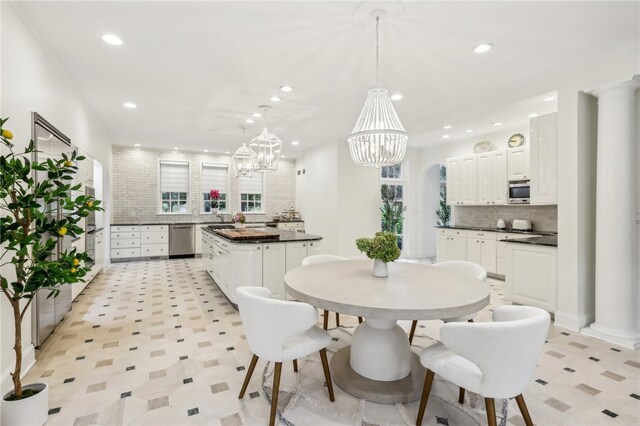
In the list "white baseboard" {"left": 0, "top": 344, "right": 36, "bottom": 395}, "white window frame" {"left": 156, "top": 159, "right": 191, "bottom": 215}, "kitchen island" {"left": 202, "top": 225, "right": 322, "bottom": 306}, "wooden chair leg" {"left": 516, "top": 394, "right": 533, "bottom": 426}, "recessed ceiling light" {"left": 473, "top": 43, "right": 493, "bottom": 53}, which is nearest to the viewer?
"wooden chair leg" {"left": 516, "top": 394, "right": 533, "bottom": 426}

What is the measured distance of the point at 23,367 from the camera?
254 cm

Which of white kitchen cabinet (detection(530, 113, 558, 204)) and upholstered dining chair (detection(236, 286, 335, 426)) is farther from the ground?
white kitchen cabinet (detection(530, 113, 558, 204))

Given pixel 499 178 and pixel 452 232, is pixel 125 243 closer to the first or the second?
pixel 452 232

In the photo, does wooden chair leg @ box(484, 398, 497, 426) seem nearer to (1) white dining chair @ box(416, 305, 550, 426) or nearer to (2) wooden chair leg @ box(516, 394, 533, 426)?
(1) white dining chair @ box(416, 305, 550, 426)

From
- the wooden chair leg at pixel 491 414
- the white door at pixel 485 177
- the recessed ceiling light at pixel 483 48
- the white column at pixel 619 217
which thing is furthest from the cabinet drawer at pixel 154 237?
the white column at pixel 619 217

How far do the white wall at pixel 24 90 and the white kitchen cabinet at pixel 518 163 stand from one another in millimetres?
6613

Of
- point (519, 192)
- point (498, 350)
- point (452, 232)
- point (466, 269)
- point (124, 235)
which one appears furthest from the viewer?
point (124, 235)

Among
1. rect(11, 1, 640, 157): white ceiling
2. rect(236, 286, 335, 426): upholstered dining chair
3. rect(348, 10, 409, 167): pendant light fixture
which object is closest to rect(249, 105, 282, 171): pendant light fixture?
rect(11, 1, 640, 157): white ceiling

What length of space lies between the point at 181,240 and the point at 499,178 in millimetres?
7186

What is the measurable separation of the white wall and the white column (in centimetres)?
507

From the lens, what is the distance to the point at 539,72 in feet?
11.8

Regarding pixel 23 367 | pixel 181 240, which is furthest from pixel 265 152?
pixel 181 240

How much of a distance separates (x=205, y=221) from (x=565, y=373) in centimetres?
795

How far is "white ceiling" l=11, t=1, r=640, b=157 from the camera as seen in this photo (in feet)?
8.14
